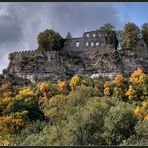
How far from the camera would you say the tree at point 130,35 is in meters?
81.1

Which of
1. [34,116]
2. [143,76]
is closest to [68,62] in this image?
[143,76]

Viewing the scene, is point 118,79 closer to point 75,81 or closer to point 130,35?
point 75,81

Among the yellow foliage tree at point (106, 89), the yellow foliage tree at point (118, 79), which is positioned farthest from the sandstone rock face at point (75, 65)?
the yellow foliage tree at point (106, 89)

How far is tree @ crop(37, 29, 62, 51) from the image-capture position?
3238 inches

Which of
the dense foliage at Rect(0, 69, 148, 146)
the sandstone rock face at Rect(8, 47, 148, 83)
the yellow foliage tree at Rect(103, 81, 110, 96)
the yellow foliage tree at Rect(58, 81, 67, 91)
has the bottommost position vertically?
the dense foliage at Rect(0, 69, 148, 146)

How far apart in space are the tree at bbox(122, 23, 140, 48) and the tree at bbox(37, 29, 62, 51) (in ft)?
33.5

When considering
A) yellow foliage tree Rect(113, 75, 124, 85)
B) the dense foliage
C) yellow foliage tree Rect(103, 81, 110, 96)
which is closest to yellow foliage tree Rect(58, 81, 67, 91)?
the dense foliage

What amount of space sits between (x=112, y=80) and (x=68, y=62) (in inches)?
357

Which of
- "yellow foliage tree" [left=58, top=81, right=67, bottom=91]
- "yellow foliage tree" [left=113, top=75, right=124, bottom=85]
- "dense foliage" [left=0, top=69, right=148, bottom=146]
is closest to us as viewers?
"dense foliage" [left=0, top=69, right=148, bottom=146]

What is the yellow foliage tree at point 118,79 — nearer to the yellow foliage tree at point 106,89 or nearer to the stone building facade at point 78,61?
the yellow foliage tree at point 106,89

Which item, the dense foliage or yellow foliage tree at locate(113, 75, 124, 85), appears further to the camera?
yellow foliage tree at locate(113, 75, 124, 85)

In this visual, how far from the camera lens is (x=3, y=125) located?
52.2 m

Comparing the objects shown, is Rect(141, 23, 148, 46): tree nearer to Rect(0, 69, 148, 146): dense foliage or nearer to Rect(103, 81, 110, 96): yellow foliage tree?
Rect(0, 69, 148, 146): dense foliage

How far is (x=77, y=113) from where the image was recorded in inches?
1298
